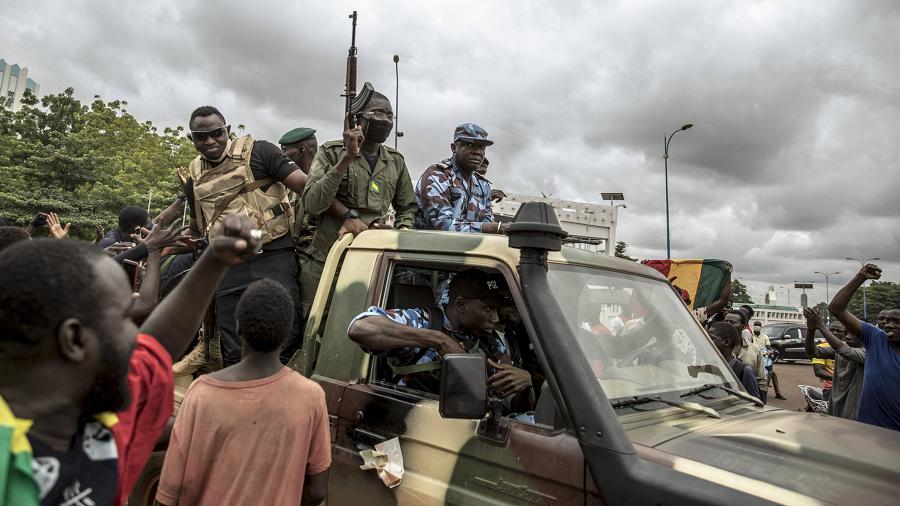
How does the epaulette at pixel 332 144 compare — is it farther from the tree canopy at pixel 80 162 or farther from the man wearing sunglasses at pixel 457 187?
the tree canopy at pixel 80 162

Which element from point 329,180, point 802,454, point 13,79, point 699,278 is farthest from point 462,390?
point 13,79

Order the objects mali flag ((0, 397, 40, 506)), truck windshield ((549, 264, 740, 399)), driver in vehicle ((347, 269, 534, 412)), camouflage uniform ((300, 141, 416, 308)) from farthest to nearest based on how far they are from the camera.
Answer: camouflage uniform ((300, 141, 416, 308)) → driver in vehicle ((347, 269, 534, 412)) → truck windshield ((549, 264, 740, 399)) → mali flag ((0, 397, 40, 506))

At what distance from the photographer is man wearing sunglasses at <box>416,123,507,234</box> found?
13.4 feet

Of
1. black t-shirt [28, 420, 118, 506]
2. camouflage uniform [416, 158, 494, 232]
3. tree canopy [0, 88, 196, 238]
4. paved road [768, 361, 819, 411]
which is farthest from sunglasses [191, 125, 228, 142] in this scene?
tree canopy [0, 88, 196, 238]

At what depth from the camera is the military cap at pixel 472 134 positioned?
4.25m

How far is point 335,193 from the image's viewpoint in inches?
134

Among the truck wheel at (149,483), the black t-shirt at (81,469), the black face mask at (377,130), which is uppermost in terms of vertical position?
the black face mask at (377,130)

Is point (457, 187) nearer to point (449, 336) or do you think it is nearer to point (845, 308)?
point (449, 336)

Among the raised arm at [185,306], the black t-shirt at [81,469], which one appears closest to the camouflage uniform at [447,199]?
the raised arm at [185,306]

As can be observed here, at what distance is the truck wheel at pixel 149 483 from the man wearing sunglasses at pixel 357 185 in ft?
3.53

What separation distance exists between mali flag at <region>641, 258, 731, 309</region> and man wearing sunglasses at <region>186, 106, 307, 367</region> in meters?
Answer: 4.97

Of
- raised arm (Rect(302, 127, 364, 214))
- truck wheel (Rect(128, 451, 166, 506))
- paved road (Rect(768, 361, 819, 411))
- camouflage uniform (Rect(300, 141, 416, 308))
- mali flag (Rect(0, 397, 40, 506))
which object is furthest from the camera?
paved road (Rect(768, 361, 819, 411))

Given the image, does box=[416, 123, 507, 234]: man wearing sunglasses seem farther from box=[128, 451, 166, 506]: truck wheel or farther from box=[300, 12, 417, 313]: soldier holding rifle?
box=[128, 451, 166, 506]: truck wheel

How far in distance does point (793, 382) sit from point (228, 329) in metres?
17.1
